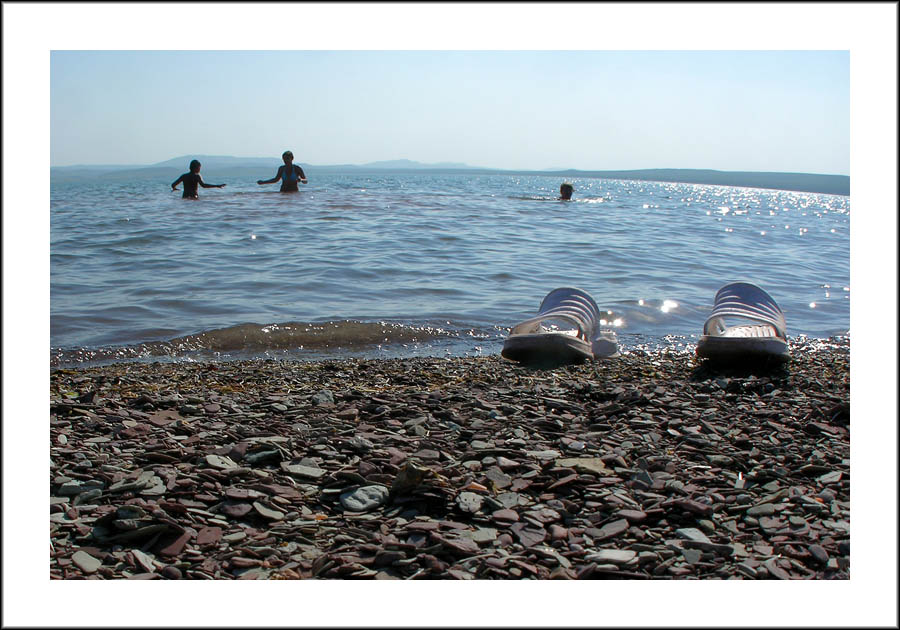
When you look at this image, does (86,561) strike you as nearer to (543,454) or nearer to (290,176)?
(543,454)

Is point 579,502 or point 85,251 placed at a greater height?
point 85,251

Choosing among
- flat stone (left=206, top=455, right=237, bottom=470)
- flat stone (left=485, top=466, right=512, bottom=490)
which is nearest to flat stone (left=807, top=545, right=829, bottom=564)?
flat stone (left=485, top=466, right=512, bottom=490)

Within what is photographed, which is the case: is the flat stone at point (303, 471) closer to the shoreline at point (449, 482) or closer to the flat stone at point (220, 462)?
the shoreline at point (449, 482)

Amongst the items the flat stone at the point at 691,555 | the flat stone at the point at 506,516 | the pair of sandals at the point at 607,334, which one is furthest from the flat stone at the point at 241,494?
the pair of sandals at the point at 607,334

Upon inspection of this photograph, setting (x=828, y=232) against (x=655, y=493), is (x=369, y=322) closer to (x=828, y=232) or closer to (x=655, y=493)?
(x=655, y=493)

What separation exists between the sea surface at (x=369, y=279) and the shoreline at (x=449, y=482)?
277cm

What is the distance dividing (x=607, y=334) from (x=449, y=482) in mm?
4942

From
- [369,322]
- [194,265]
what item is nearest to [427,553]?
[369,322]

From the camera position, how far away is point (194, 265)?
10609 mm

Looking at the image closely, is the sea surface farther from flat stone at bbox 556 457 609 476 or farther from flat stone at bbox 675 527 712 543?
flat stone at bbox 675 527 712 543

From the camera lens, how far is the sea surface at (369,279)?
7246 millimetres
